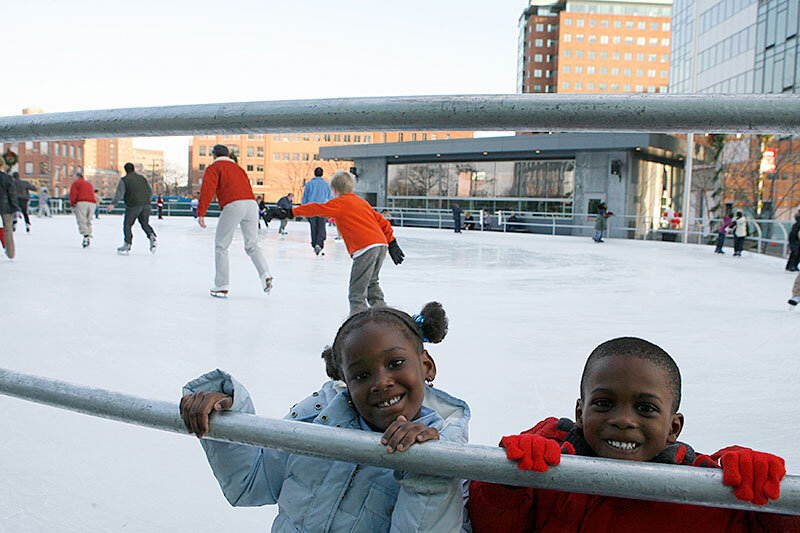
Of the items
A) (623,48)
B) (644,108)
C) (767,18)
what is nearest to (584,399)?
(644,108)

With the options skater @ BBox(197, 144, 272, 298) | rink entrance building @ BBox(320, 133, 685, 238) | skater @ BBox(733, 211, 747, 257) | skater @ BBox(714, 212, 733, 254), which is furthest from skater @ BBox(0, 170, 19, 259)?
rink entrance building @ BBox(320, 133, 685, 238)

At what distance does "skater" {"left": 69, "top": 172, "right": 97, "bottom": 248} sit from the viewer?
1089 centimetres

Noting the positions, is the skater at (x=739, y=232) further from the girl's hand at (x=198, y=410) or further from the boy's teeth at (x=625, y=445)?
the girl's hand at (x=198, y=410)

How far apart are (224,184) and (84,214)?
6236 millimetres

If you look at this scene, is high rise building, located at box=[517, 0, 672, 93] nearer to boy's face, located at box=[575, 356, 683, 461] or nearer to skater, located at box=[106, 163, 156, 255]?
skater, located at box=[106, 163, 156, 255]

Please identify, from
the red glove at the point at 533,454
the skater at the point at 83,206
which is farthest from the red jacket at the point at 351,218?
the skater at the point at 83,206

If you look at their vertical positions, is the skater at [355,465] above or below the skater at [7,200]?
below

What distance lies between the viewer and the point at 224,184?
19.4ft

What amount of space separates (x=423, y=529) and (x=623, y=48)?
108 metres

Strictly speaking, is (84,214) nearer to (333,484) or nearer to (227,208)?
(227,208)

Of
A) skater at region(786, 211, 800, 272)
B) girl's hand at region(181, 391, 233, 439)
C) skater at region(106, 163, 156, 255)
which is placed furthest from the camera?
skater at region(786, 211, 800, 272)

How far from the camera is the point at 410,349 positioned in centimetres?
130

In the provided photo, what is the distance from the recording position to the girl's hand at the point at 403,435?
2.56ft

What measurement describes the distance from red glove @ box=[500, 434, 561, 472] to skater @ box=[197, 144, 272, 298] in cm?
530
